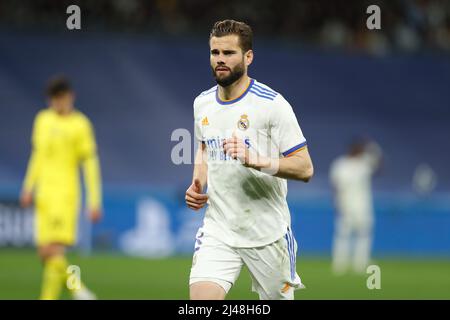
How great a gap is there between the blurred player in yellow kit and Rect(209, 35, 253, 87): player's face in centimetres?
454

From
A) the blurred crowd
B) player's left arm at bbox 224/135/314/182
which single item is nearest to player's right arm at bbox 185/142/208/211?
player's left arm at bbox 224/135/314/182

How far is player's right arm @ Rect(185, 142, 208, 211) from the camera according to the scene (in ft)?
23.2

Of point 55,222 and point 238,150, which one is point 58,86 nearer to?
point 55,222

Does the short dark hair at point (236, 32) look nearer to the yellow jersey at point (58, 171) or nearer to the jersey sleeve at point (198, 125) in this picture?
the jersey sleeve at point (198, 125)

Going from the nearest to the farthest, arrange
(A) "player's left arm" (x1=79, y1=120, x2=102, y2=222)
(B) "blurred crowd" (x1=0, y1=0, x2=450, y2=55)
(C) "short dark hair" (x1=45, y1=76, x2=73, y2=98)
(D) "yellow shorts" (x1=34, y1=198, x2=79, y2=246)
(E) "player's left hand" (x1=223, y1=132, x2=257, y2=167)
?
(E) "player's left hand" (x1=223, y1=132, x2=257, y2=167) → (C) "short dark hair" (x1=45, y1=76, x2=73, y2=98) → (D) "yellow shorts" (x1=34, y1=198, x2=79, y2=246) → (A) "player's left arm" (x1=79, y1=120, x2=102, y2=222) → (B) "blurred crowd" (x1=0, y1=0, x2=450, y2=55)

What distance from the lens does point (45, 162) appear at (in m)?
11.6

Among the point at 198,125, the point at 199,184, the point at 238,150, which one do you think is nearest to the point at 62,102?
the point at 198,125

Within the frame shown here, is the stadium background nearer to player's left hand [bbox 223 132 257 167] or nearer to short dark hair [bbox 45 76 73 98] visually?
short dark hair [bbox 45 76 73 98]

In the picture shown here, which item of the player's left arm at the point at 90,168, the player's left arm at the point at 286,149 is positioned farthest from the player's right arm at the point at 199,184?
the player's left arm at the point at 90,168

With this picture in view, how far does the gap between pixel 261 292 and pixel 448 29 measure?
19.5m

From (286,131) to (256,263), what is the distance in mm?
934

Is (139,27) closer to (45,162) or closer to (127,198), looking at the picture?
(127,198)
